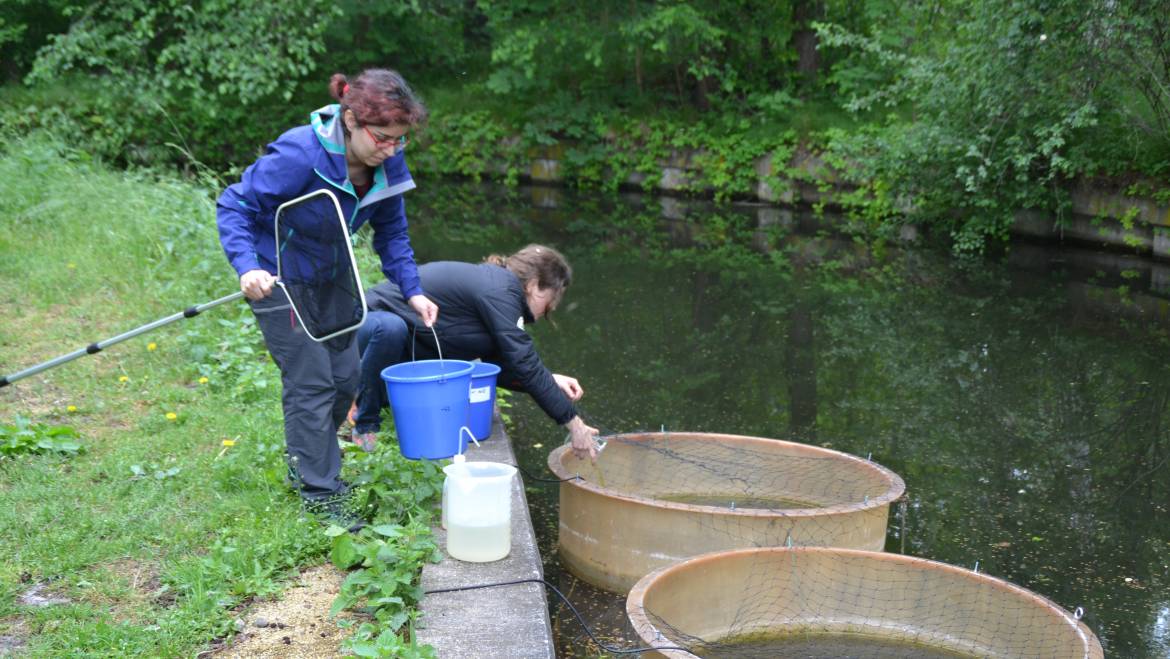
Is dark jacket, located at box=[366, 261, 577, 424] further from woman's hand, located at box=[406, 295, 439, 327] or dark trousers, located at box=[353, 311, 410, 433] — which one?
woman's hand, located at box=[406, 295, 439, 327]

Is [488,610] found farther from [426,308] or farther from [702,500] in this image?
[702,500]

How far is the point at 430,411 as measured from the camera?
12.1 ft

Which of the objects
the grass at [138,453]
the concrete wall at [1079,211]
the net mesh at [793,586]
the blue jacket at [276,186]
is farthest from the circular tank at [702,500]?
the concrete wall at [1079,211]

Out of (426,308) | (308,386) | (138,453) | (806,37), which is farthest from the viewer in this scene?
(806,37)

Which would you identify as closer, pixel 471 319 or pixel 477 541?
pixel 477 541

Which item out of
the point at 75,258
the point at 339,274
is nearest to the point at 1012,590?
the point at 339,274

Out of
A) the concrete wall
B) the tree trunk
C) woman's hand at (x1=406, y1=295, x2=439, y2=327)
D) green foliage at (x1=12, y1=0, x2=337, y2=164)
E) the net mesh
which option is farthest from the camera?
the tree trunk

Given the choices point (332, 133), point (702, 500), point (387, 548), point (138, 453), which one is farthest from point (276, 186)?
point (702, 500)

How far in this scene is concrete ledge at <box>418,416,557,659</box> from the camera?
9.41 ft

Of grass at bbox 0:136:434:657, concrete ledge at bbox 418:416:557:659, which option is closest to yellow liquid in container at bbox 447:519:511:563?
concrete ledge at bbox 418:416:557:659

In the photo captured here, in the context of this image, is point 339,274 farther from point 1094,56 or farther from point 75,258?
point 1094,56

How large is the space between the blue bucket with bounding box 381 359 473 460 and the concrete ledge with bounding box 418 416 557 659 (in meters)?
0.31

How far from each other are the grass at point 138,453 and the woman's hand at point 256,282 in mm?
763

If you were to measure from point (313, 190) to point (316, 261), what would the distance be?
223mm
